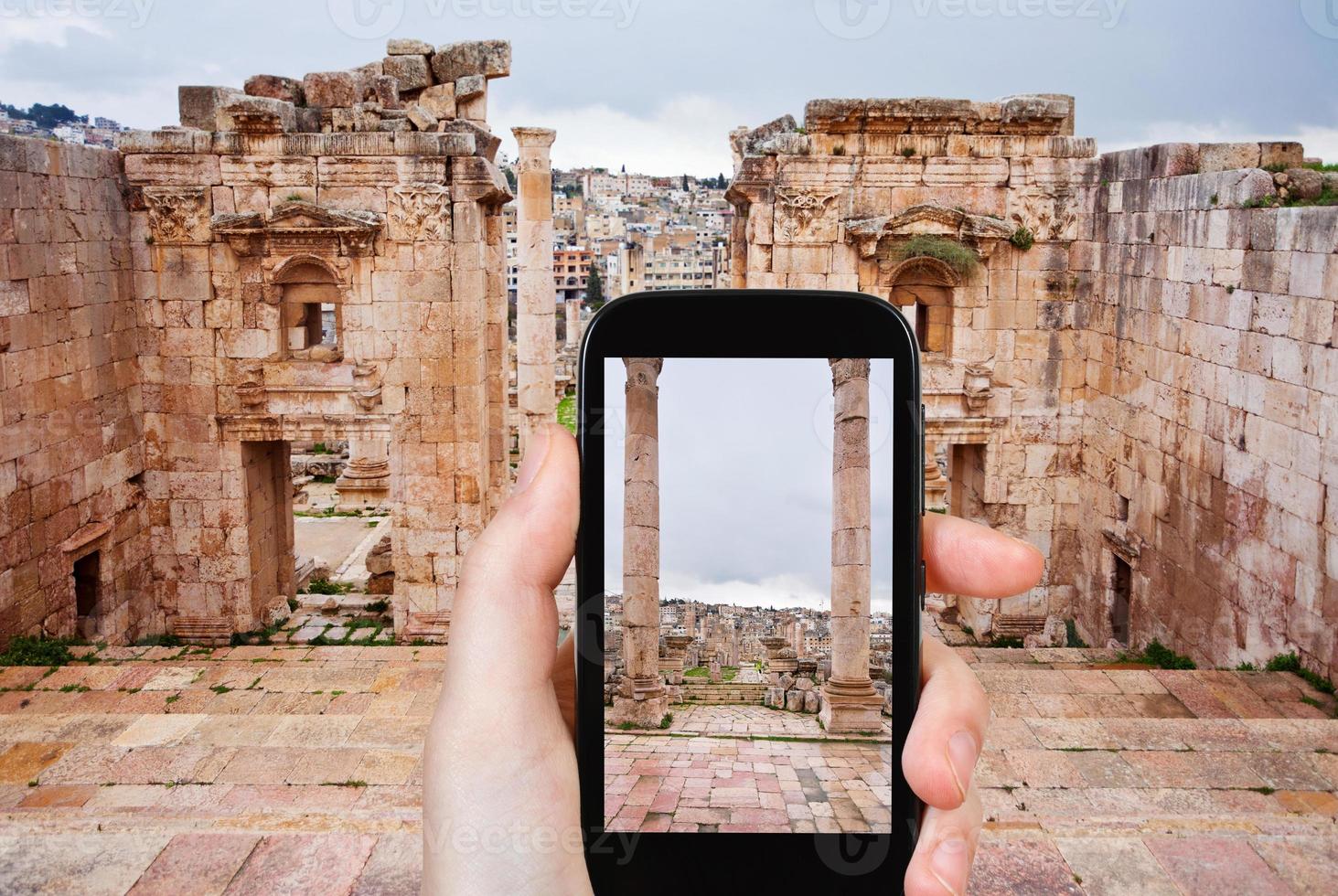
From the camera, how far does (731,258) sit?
1462 cm

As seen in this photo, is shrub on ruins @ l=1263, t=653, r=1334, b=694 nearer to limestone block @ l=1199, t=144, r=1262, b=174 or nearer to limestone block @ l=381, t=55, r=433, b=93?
limestone block @ l=1199, t=144, r=1262, b=174

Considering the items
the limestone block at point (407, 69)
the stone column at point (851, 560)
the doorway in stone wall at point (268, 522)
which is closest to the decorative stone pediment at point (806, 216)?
the limestone block at point (407, 69)

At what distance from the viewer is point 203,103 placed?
40.7ft

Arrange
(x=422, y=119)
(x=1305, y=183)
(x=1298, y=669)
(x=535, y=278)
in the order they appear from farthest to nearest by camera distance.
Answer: (x=535, y=278), (x=422, y=119), (x=1305, y=183), (x=1298, y=669)

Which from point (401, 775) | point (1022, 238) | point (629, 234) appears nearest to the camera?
point (401, 775)

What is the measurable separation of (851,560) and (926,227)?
10.9m

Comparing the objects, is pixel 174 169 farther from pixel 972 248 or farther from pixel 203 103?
pixel 972 248

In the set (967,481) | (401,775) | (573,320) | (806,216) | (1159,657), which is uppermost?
(806,216)

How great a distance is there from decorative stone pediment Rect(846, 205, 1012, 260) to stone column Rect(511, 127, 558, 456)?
6068 mm

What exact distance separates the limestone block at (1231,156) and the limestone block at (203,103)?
33.4ft

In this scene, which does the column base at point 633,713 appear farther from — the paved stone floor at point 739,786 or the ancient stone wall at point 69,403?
the ancient stone wall at point 69,403

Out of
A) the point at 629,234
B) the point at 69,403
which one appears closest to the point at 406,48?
the point at 69,403

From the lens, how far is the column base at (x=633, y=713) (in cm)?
255

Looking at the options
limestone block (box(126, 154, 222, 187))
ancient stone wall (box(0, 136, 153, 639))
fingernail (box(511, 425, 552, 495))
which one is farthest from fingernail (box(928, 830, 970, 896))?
limestone block (box(126, 154, 222, 187))
